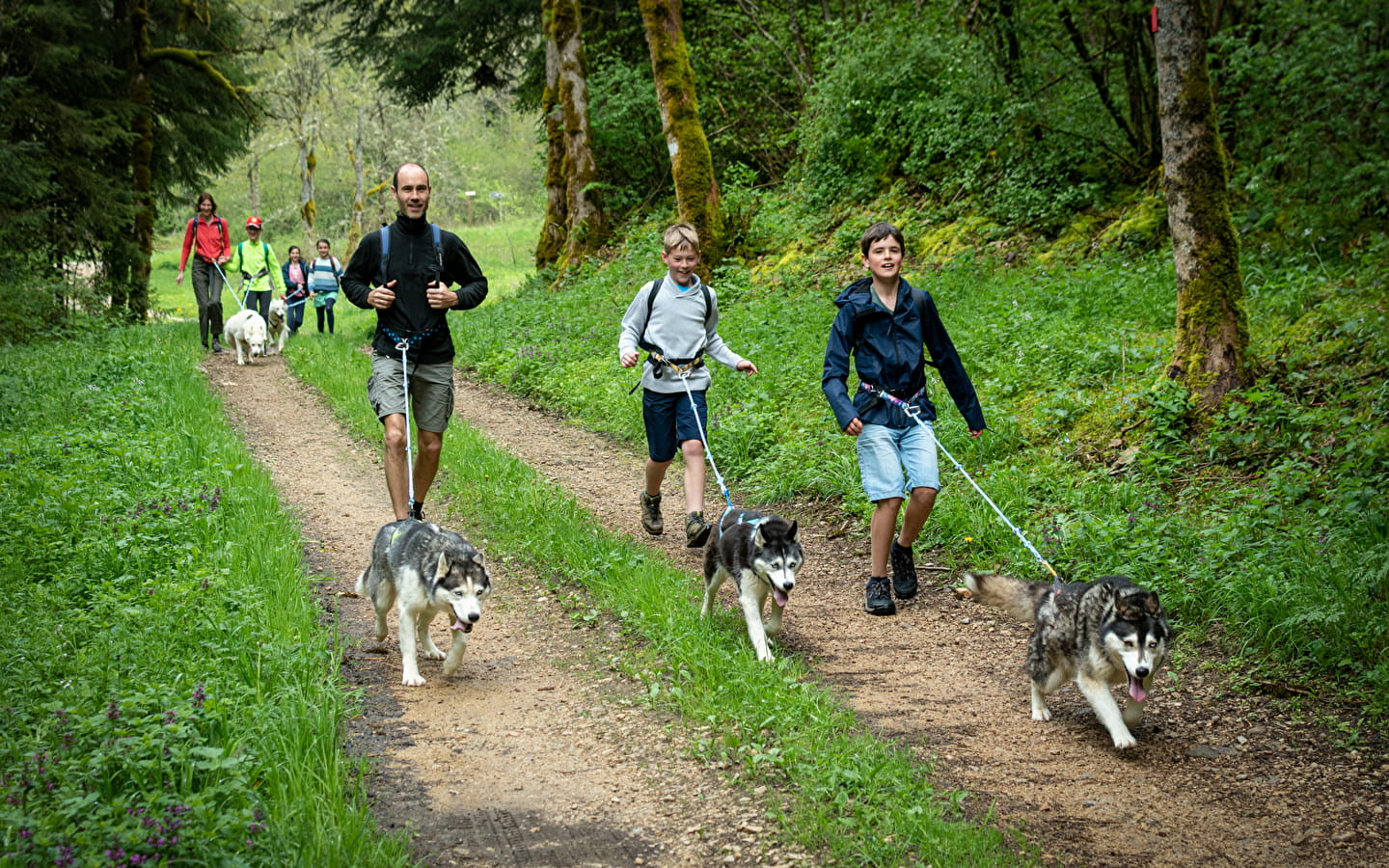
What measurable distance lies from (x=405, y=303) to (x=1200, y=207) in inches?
221

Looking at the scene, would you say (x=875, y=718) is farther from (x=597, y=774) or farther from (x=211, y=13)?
(x=211, y=13)

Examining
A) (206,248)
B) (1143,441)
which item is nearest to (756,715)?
(1143,441)

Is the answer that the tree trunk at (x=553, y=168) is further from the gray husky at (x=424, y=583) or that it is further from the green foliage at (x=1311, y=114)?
the gray husky at (x=424, y=583)

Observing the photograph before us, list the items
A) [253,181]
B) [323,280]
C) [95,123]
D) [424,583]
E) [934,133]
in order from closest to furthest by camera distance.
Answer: [424,583], [934,133], [95,123], [323,280], [253,181]

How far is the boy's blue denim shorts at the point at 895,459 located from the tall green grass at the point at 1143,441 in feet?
3.28

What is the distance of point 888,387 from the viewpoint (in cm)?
607

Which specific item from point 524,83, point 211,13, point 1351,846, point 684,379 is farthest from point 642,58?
point 1351,846

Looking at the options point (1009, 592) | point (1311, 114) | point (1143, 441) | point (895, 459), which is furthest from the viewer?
point (1311, 114)

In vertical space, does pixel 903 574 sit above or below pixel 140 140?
below

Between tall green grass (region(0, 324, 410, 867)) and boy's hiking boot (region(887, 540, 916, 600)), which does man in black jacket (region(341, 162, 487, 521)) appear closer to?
tall green grass (region(0, 324, 410, 867))

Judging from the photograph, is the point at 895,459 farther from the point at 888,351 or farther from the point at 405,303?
the point at 405,303

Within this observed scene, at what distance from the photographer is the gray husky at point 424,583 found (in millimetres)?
4746

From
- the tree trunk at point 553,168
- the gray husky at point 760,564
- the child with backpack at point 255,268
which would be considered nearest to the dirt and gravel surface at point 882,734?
the gray husky at point 760,564

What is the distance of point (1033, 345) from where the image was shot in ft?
30.5
